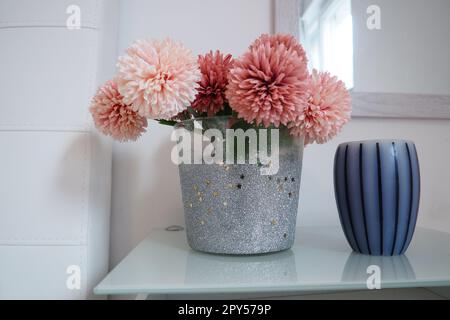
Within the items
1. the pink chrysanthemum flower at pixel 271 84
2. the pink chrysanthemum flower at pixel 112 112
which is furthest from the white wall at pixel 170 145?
the pink chrysanthemum flower at pixel 271 84

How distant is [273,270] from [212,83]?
0.27 meters

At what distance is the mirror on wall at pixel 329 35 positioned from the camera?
0.82 metres

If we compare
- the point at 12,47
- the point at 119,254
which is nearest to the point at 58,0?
the point at 12,47

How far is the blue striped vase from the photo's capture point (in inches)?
18.5

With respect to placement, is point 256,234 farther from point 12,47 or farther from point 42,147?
point 12,47

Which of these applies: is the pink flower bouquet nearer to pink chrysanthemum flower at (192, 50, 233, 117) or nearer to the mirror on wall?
pink chrysanthemum flower at (192, 50, 233, 117)

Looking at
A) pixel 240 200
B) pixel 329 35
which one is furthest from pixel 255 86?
pixel 329 35

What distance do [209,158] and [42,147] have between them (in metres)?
0.36

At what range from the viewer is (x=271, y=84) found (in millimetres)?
375

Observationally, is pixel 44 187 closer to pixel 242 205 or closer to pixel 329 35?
pixel 242 205

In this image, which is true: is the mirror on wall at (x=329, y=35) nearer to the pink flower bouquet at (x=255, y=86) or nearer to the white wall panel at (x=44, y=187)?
the pink flower bouquet at (x=255, y=86)

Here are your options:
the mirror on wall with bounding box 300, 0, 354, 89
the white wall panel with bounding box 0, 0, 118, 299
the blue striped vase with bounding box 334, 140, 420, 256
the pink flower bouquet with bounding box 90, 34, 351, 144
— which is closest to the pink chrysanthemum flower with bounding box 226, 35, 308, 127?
the pink flower bouquet with bounding box 90, 34, 351, 144

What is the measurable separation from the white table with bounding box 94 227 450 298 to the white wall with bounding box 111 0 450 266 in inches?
9.1

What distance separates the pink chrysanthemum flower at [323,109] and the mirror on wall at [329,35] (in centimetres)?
42
